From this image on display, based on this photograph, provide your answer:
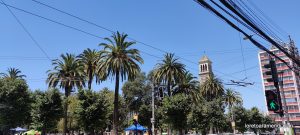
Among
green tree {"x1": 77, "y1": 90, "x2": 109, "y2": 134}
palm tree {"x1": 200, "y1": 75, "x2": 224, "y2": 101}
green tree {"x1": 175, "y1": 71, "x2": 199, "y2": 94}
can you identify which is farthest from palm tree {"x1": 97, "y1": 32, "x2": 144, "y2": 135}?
palm tree {"x1": 200, "y1": 75, "x2": 224, "y2": 101}

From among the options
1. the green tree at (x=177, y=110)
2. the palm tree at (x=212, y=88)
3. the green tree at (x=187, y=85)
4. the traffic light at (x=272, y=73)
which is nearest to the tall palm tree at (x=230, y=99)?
the palm tree at (x=212, y=88)

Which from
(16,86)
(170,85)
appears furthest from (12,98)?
(170,85)

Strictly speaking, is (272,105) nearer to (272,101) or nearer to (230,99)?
(272,101)

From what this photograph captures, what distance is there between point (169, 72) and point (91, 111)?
22.4m

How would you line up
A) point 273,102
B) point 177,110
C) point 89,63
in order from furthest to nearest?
point 89,63, point 177,110, point 273,102

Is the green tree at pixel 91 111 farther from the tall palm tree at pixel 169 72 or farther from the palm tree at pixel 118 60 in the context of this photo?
the tall palm tree at pixel 169 72

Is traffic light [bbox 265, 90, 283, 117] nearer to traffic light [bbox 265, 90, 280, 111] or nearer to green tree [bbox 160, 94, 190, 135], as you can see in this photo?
traffic light [bbox 265, 90, 280, 111]

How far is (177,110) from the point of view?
36156 mm

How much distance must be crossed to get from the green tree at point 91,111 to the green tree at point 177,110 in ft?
29.0

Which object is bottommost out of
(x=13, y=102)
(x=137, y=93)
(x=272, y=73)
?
(x=272, y=73)

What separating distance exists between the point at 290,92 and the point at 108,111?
351 feet

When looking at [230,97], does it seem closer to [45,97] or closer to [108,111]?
[108,111]

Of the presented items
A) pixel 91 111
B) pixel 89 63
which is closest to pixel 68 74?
pixel 89 63

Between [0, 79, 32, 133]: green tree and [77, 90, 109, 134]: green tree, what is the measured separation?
13.6 m
